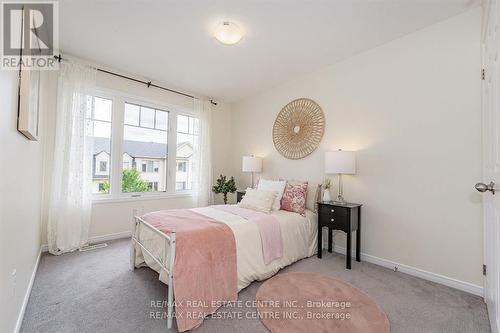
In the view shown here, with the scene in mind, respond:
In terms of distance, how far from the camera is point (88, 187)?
10.2ft

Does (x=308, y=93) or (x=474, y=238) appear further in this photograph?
(x=308, y=93)

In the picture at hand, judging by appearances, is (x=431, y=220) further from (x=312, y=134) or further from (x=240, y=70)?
(x=240, y=70)

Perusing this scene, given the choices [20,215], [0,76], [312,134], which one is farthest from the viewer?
[312,134]

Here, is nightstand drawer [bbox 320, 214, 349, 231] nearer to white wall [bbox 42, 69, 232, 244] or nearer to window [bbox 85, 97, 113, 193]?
white wall [bbox 42, 69, 232, 244]

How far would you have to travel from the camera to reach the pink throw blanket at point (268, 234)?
90.4 inches

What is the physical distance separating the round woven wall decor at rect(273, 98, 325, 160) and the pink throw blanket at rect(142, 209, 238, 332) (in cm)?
201

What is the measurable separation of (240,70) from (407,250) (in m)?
3.22

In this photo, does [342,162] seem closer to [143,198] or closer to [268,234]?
[268,234]

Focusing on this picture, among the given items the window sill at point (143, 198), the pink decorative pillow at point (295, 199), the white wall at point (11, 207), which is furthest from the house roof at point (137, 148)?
the pink decorative pillow at point (295, 199)

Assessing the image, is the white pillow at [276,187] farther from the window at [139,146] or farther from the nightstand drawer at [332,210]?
the window at [139,146]

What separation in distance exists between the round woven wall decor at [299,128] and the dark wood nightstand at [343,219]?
100 cm

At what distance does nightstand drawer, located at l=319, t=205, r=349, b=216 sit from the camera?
8.58 feet

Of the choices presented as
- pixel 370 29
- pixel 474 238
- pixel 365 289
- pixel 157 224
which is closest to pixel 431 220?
pixel 474 238

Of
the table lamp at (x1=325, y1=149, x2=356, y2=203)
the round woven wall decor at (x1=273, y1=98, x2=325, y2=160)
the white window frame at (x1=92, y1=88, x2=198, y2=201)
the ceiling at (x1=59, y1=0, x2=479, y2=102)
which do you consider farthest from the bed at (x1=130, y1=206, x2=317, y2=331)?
the ceiling at (x1=59, y1=0, x2=479, y2=102)
